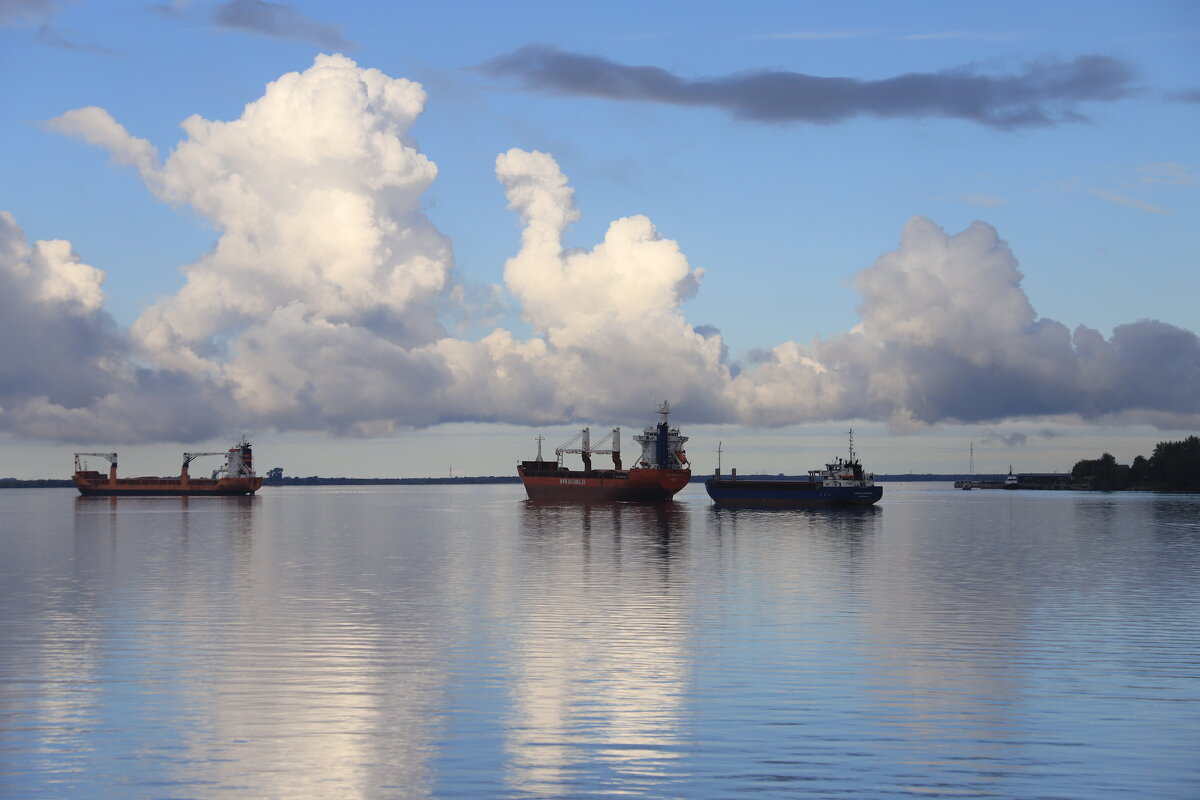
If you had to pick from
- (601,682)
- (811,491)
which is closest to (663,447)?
(811,491)

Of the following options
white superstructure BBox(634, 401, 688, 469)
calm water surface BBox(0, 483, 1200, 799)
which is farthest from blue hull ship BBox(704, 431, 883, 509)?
calm water surface BBox(0, 483, 1200, 799)

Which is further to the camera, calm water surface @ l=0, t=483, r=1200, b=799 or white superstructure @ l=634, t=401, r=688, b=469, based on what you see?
white superstructure @ l=634, t=401, r=688, b=469

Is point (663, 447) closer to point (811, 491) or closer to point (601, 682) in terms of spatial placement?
point (811, 491)

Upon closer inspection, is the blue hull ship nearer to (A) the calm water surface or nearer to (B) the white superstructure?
(B) the white superstructure

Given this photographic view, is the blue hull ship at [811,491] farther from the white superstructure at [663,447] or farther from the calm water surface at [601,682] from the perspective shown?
the calm water surface at [601,682]

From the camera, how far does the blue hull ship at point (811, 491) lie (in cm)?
17400

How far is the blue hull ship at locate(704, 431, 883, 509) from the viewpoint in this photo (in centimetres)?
17400

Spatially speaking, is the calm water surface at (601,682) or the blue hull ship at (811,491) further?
the blue hull ship at (811,491)

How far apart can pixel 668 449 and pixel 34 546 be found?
11343 centimetres

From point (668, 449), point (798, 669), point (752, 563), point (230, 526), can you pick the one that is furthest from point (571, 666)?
point (668, 449)

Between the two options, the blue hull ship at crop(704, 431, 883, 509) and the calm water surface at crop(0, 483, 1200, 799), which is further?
the blue hull ship at crop(704, 431, 883, 509)

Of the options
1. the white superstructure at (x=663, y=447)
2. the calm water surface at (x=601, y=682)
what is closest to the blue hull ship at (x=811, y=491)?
the white superstructure at (x=663, y=447)

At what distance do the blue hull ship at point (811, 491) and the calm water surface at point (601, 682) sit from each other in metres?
106

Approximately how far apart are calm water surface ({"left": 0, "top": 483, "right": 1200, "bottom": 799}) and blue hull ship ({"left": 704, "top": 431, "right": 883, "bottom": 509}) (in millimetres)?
105865
